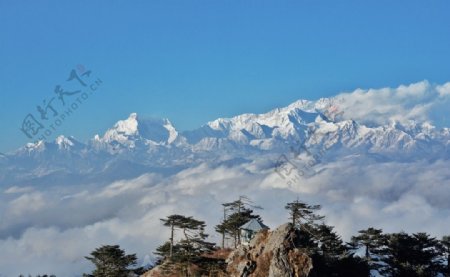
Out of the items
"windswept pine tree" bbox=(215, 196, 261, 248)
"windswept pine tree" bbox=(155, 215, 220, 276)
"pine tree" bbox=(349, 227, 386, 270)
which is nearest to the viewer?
"windswept pine tree" bbox=(155, 215, 220, 276)

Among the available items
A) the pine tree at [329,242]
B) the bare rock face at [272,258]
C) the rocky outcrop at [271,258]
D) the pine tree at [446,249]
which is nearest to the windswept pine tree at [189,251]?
the rocky outcrop at [271,258]

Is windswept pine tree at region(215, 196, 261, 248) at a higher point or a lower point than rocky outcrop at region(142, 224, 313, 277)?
higher

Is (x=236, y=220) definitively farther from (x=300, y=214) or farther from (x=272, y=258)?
(x=272, y=258)

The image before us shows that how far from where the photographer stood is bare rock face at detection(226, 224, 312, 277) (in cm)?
6500

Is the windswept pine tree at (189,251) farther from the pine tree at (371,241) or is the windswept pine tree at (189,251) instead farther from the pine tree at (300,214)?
the pine tree at (371,241)

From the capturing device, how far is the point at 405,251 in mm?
81688

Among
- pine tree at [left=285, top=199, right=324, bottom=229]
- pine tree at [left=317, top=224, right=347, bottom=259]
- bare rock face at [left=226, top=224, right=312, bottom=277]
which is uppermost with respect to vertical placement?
pine tree at [left=285, top=199, right=324, bottom=229]

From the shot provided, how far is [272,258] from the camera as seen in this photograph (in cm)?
→ 6644

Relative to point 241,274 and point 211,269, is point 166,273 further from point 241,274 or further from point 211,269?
point 241,274

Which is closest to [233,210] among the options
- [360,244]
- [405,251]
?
[360,244]

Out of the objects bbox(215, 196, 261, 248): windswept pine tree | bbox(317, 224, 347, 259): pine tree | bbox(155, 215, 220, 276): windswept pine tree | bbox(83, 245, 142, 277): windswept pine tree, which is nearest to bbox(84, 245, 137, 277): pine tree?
bbox(83, 245, 142, 277): windswept pine tree

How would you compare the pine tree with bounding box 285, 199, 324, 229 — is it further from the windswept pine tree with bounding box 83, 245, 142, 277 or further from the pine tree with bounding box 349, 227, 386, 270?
the windswept pine tree with bounding box 83, 245, 142, 277

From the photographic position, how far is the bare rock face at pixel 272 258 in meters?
65.0

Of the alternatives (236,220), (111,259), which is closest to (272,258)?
(236,220)
